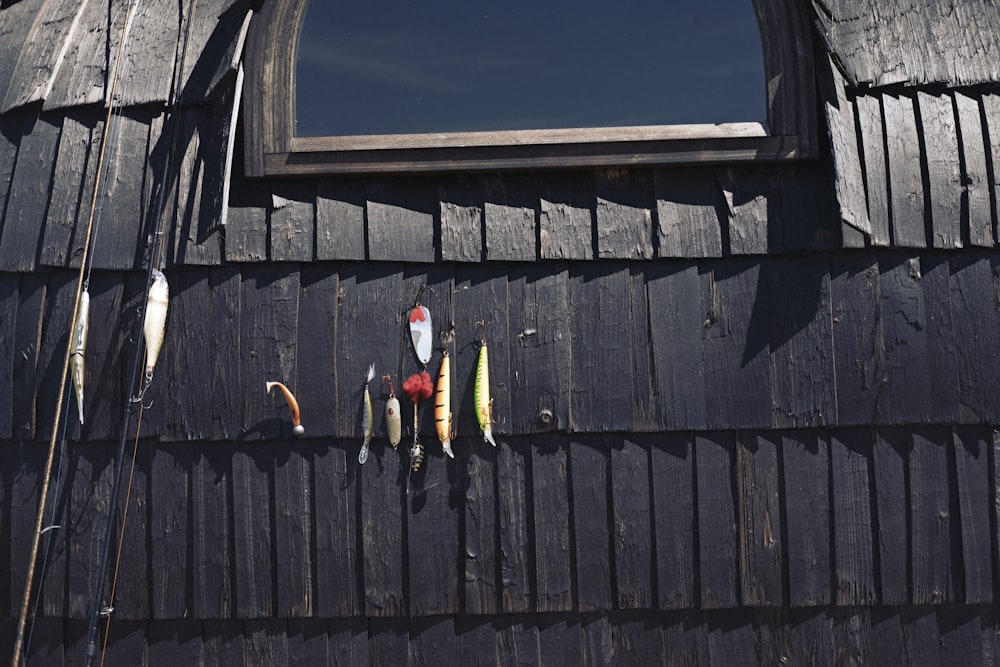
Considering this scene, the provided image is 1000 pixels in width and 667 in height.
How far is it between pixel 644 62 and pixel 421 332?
130 centimetres

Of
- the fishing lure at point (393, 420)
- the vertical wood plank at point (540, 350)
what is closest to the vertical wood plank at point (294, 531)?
the fishing lure at point (393, 420)

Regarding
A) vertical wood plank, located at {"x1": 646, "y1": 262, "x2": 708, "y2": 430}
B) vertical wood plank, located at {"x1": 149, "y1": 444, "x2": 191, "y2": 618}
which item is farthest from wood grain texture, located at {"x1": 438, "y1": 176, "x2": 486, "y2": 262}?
vertical wood plank, located at {"x1": 149, "y1": 444, "x2": 191, "y2": 618}

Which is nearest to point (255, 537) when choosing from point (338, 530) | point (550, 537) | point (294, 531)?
point (294, 531)

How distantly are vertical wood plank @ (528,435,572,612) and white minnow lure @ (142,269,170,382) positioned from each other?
140 cm

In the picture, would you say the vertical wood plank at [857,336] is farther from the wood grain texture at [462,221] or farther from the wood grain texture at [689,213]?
the wood grain texture at [462,221]

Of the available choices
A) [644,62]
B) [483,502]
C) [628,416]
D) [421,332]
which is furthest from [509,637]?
[644,62]

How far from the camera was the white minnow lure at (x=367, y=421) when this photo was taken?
115 inches

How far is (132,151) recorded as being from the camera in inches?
120

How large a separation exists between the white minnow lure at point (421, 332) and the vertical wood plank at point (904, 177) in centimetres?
166

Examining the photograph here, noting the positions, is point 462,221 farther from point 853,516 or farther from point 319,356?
point 853,516

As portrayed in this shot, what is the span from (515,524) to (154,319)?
1.48 metres

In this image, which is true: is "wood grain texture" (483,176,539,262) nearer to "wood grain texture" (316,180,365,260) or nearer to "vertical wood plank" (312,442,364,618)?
"wood grain texture" (316,180,365,260)

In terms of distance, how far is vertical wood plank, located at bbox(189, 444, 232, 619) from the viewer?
2.96 m

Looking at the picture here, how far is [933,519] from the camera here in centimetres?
291
